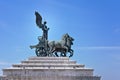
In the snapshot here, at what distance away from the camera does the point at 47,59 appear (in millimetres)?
89438

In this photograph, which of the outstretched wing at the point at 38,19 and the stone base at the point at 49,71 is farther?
the outstretched wing at the point at 38,19

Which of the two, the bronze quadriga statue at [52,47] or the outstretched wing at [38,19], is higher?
the outstretched wing at [38,19]

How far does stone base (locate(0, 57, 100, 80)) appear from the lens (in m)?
87.2

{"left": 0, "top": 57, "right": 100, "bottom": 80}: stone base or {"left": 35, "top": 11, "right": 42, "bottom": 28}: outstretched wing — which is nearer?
{"left": 0, "top": 57, "right": 100, "bottom": 80}: stone base

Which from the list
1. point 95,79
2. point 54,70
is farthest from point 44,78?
point 95,79

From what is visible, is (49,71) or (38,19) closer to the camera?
(49,71)

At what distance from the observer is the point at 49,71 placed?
3452 inches

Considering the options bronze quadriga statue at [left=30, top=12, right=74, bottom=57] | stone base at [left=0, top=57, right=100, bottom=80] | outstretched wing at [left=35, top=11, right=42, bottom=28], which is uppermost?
outstretched wing at [left=35, top=11, right=42, bottom=28]

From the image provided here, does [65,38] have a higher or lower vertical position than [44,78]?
higher

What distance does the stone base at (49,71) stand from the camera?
87188 millimetres

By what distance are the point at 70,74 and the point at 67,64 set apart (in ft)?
5.31

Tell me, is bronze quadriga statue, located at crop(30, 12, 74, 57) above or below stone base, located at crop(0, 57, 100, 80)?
above

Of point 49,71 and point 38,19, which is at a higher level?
point 38,19

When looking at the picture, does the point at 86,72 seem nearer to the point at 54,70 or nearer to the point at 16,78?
the point at 54,70
